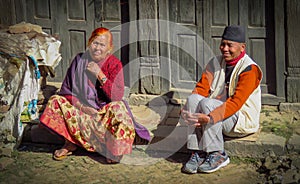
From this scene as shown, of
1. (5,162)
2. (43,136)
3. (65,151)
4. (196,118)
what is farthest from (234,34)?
(5,162)

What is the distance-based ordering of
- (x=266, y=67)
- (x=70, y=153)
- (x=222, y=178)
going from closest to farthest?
(x=222, y=178) < (x=70, y=153) < (x=266, y=67)

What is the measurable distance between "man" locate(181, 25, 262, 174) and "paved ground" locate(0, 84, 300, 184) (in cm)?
16

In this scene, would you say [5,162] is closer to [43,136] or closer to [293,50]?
[43,136]

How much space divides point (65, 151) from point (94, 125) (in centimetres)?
52

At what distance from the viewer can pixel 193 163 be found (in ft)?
23.7

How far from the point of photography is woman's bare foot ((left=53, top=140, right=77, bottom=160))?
7715 mm

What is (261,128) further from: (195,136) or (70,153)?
(70,153)

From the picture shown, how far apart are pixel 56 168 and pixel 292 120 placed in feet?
9.72

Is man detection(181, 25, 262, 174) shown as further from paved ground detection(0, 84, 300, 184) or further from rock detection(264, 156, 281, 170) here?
rock detection(264, 156, 281, 170)

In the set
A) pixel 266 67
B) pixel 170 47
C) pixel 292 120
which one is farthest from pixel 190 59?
pixel 292 120

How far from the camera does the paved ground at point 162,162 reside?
7.12 meters

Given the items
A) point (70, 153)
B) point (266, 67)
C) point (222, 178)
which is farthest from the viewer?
point (266, 67)

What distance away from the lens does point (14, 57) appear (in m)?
8.21

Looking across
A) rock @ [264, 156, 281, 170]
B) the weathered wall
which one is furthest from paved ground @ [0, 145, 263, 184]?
the weathered wall
